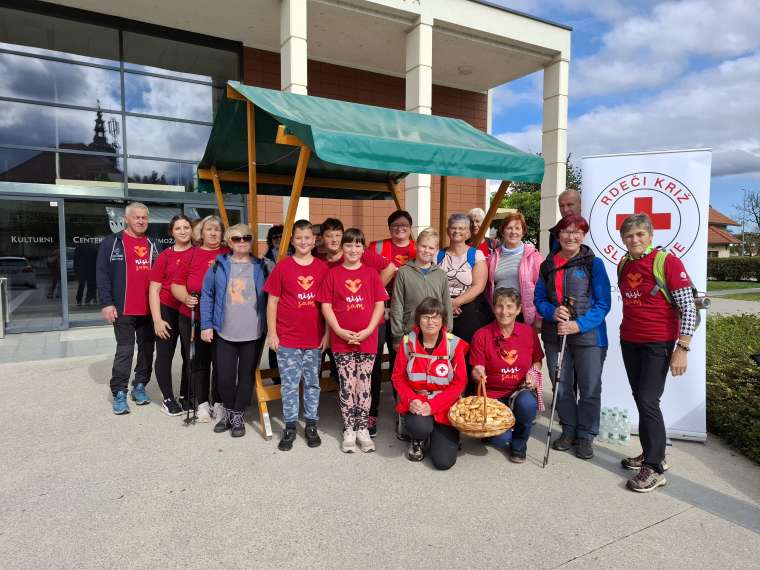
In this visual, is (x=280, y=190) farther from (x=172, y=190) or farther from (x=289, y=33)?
(x=172, y=190)

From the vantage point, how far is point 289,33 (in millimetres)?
8305

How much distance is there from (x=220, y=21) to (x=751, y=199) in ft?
138

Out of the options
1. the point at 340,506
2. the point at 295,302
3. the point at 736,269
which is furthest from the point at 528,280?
the point at 736,269

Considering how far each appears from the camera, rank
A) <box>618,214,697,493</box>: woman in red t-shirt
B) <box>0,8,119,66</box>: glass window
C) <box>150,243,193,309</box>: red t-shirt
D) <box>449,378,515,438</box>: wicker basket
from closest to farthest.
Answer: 1. <box>618,214,697,493</box>: woman in red t-shirt
2. <box>449,378,515,438</box>: wicker basket
3. <box>150,243,193,309</box>: red t-shirt
4. <box>0,8,119,66</box>: glass window

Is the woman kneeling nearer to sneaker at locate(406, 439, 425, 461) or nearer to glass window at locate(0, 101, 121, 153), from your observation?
sneaker at locate(406, 439, 425, 461)

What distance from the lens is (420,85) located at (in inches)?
368

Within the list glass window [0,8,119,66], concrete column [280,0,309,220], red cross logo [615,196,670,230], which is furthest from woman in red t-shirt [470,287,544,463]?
glass window [0,8,119,66]

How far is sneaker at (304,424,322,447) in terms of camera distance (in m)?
3.70

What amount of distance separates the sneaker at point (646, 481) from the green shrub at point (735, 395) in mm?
970

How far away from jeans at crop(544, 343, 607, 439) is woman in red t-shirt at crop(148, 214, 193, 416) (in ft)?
9.99

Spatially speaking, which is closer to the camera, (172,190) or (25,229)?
(25,229)

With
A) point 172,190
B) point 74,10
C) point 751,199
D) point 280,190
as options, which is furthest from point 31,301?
point 751,199

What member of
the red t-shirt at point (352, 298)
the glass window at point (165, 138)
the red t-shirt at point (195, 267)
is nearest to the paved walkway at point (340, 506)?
the red t-shirt at point (352, 298)

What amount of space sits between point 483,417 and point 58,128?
9630 mm
